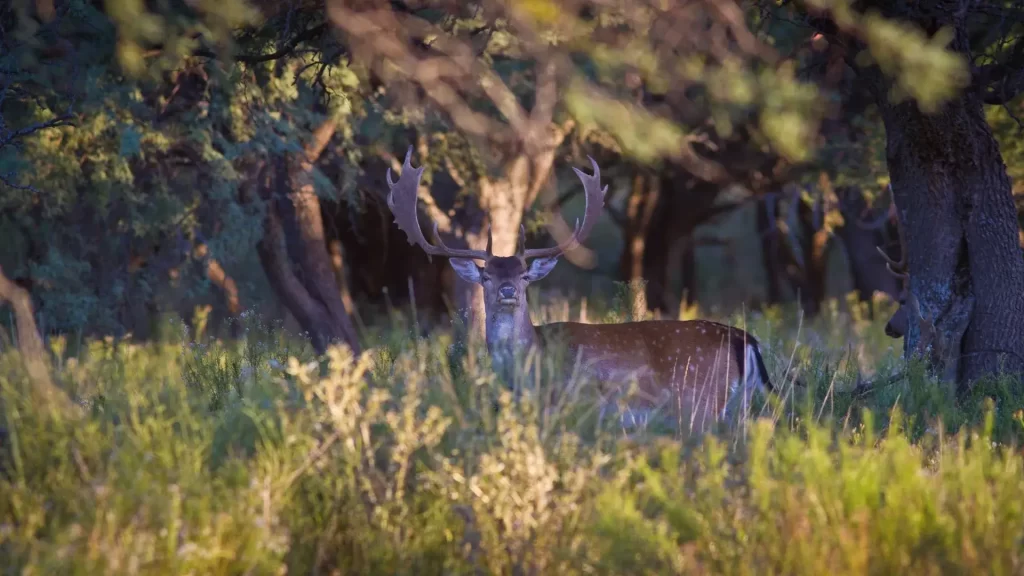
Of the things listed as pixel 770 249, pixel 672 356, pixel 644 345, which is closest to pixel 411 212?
pixel 644 345

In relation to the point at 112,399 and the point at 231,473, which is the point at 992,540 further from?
the point at 112,399

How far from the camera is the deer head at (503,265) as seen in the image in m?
8.55

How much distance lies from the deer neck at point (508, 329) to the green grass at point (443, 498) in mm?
2862

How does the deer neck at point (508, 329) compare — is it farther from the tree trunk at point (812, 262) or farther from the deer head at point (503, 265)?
the tree trunk at point (812, 262)

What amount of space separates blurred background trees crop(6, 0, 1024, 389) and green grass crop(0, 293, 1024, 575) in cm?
119

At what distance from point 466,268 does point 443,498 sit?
4.31 meters

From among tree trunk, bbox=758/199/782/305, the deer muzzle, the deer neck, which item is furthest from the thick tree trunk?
tree trunk, bbox=758/199/782/305

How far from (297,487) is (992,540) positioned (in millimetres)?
2412

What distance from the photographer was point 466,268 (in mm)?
9133

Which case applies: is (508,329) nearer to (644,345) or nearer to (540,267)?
(540,267)

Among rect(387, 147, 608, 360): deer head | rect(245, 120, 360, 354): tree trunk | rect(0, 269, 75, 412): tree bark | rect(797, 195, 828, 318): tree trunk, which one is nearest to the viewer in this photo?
rect(0, 269, 75, 412): tree bark

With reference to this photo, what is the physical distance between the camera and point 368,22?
5.79 m

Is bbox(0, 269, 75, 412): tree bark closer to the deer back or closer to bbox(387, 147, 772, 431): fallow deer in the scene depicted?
bbox(387, 147, 772, 431): fallow deer

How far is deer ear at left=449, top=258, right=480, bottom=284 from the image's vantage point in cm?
910
